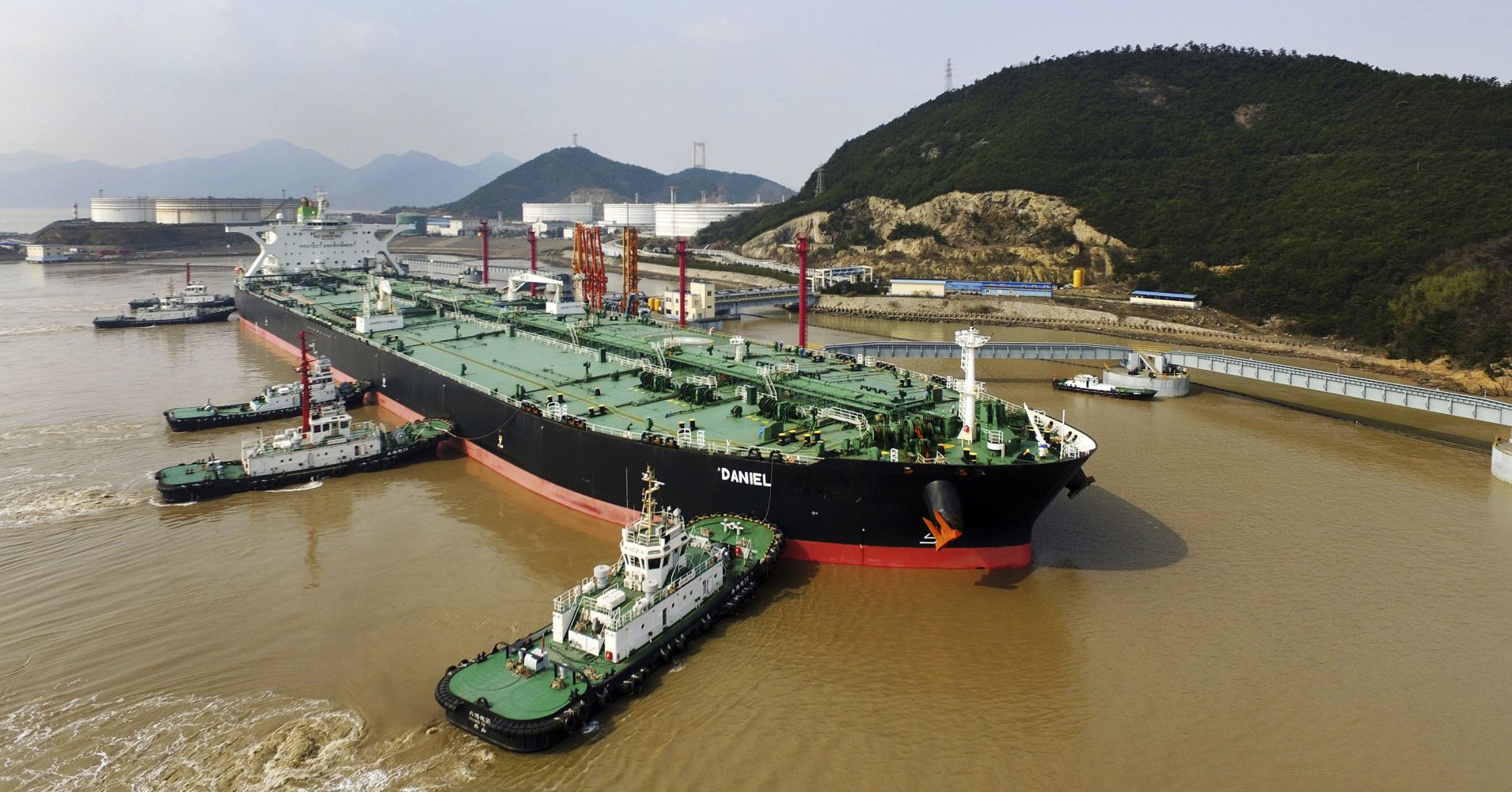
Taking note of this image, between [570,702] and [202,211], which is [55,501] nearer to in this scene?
[570,702]

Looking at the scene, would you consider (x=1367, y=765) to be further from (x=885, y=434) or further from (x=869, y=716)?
(x=885, y=434)

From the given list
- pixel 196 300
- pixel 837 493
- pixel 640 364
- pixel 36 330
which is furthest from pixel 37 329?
pixel 837 493

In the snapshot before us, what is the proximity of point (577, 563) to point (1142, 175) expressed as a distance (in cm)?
8361

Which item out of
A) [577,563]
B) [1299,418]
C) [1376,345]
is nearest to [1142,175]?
[1376,345]

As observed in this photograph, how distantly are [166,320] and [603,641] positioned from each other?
2375 inches

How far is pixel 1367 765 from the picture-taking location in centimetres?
1357

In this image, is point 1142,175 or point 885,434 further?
point 1142,175

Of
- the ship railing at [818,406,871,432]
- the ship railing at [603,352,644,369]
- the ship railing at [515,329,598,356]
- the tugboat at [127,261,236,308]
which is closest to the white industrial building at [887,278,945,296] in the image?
the ship railing at [515,329,598,356]

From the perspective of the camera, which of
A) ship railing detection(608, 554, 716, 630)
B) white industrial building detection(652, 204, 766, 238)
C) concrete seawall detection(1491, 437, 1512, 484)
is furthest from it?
white industrial building detection(652, 204, 766, 238)

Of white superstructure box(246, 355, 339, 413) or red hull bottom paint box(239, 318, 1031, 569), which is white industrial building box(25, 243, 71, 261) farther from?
red hull bottom paint box(239, 318, 1031, 569)

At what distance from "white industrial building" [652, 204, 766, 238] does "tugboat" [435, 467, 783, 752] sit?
15040cm

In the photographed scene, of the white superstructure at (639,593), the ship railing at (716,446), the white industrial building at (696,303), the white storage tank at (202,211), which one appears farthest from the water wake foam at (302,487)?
the white storage tank at (202,211)

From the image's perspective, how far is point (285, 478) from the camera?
2630cm

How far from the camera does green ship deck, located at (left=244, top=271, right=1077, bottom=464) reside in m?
21.0
